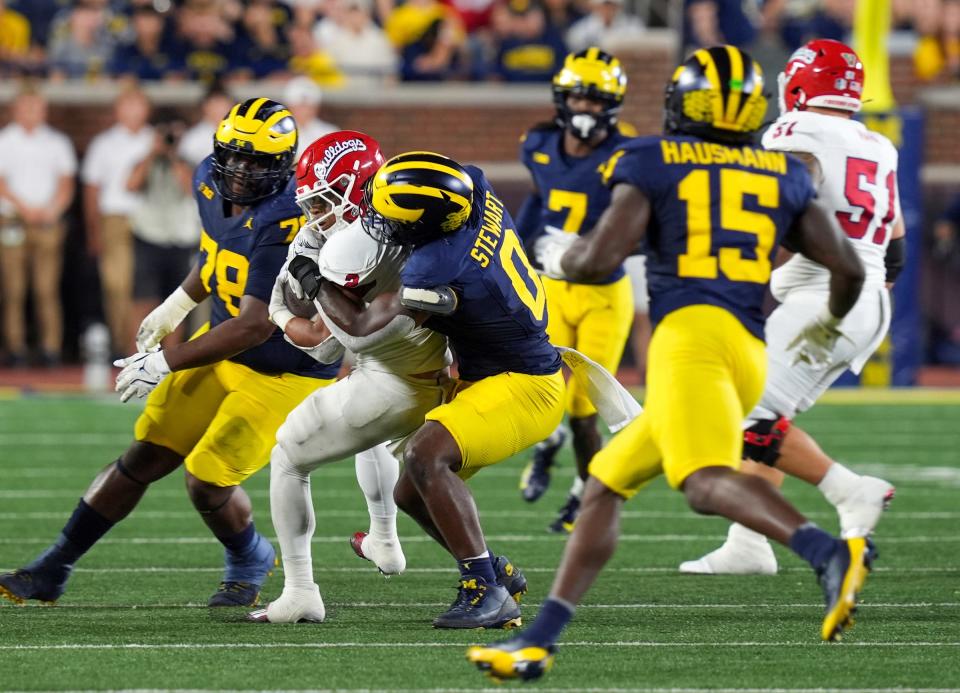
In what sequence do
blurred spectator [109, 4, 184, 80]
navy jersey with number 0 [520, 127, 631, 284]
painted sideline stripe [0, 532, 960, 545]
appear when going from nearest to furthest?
1. painted sideline stripe [0, 532, 960, 545]
2. navy jersey with number 0 [520, 127, 631, 284]
3. blurred spectator [109, 4, 184, 80]

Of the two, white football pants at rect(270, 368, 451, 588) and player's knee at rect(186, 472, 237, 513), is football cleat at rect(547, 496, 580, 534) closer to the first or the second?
player's knee at rect(186, 472, 237, 513)

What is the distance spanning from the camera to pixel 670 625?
5.14 m

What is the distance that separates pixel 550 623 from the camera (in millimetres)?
4141

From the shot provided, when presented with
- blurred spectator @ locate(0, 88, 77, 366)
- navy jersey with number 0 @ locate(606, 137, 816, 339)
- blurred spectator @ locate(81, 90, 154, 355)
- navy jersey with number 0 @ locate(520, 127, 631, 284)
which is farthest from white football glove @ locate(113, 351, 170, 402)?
blurred spectator @ locate(0, 88, 77, 366)

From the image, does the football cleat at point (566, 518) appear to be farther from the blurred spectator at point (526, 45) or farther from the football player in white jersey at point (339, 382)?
the blurred spectator at point (526, 45)

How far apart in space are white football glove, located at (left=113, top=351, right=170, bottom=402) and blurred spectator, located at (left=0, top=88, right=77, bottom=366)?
860cm

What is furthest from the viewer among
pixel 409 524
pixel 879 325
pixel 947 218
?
pixel 947 218

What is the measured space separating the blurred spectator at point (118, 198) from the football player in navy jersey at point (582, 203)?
247 inches

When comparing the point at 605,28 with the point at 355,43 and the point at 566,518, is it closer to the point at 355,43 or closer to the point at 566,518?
the point at 355,43

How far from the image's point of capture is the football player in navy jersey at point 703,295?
422 centimetres

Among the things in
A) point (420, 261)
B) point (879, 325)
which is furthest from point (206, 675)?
point (879, 325)

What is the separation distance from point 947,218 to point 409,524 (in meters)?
8.42

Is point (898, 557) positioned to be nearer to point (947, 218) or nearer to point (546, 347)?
point (546, 347)

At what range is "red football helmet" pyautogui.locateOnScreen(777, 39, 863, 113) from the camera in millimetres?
5867
